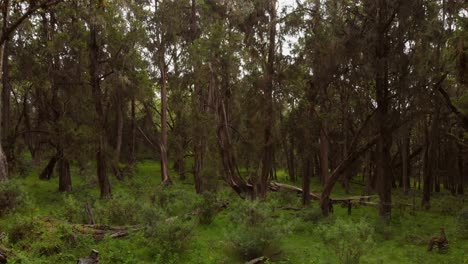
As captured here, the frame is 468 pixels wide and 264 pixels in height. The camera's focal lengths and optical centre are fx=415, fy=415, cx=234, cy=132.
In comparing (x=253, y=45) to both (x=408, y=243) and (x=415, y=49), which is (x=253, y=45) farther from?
(x=408, y=243)

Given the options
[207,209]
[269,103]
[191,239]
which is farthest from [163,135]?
[191,239]

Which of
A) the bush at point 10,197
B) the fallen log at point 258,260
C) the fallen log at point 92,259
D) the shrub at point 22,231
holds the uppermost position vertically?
the bush at point 10,197

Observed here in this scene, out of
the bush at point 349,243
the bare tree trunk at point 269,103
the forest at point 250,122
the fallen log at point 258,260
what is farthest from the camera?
the bare tree trunk at point 269,103

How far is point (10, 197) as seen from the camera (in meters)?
12.6

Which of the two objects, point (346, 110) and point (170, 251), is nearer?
point (170, 251)

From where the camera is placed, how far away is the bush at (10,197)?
40.9ft

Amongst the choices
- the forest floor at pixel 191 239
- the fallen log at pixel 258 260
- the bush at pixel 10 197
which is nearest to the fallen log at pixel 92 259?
the forest floor at pixel 191 239

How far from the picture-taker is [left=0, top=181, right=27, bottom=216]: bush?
40.9 ft

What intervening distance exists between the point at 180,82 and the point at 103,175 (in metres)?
11.4

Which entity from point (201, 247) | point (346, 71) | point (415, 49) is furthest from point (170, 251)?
point (415, 49)

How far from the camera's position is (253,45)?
20.8 metres

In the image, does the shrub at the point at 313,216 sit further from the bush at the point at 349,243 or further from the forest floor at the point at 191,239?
the bush at the point at 349,243

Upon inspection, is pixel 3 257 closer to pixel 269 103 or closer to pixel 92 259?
pixel 92 259

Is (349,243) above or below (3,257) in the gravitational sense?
above
